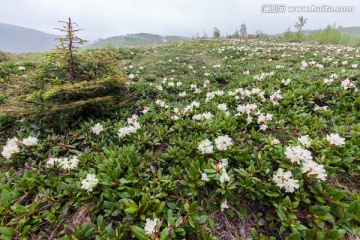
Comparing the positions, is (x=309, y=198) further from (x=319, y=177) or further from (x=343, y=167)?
(x=343, y=167)

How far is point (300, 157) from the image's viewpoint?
1965mm

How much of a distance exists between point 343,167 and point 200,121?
1.92 metres

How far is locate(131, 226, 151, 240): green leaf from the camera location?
4.88 feet

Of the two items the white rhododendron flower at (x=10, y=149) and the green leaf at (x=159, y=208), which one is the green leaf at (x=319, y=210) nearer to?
the green leaf at (x=159, y=208)

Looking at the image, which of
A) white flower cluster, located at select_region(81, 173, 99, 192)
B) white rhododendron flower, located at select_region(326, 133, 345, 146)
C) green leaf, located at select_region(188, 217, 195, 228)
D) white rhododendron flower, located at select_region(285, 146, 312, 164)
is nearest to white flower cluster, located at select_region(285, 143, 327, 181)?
white rhododendron flower, located at select_region(285, 146, 312, 164)

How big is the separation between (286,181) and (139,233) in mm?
1483

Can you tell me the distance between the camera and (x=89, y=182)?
6.23ft

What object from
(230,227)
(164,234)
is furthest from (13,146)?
(230,227)

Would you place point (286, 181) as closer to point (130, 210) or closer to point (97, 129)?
point (130, 210)

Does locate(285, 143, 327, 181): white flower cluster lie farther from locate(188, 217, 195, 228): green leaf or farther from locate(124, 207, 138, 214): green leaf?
locate(124, 207, 138, 214): green leaf

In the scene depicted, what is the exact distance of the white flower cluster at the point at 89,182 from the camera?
187cm

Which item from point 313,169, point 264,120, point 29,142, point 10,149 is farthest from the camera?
point 264,120

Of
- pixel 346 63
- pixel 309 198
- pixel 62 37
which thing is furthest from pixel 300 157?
pixel 346 63

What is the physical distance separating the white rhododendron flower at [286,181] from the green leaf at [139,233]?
1.37m
